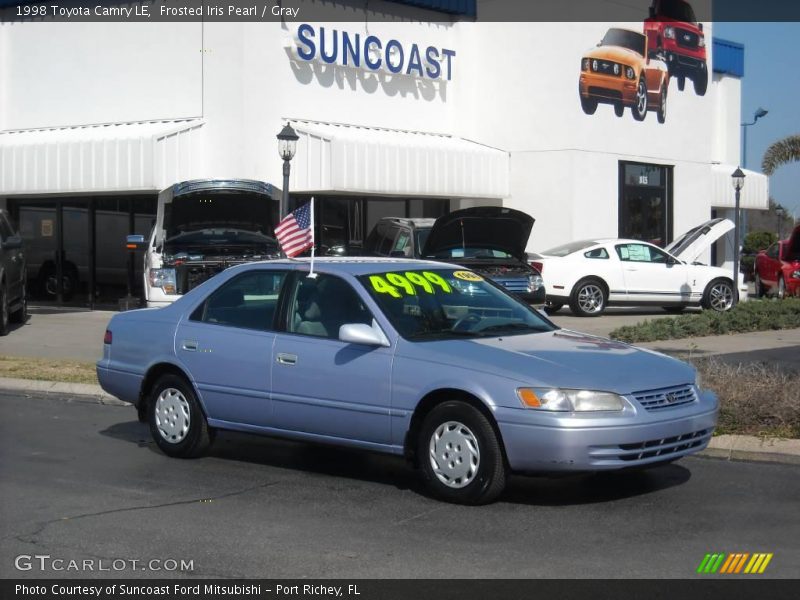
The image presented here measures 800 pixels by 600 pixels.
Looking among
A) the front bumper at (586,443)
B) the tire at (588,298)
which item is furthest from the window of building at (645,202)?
the front bumper at (586,443)

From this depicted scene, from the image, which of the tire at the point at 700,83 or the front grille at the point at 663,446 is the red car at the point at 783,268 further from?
the front grille at the point at 663,446

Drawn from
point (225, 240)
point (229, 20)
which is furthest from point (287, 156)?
point (229, 20)

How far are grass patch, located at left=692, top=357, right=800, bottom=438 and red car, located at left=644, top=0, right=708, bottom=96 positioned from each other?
1873 cm

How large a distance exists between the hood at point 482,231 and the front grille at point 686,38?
1135 cm

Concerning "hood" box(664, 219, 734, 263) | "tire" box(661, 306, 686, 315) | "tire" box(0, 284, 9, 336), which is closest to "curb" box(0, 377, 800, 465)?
"tire" box(0, 284, 9, 336)

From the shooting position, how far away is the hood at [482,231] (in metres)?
18.4

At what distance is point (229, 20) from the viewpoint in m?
21.1

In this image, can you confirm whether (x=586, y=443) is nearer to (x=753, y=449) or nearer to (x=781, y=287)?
(x=753, y=449)

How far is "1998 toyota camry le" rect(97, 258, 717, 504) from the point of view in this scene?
682 cm

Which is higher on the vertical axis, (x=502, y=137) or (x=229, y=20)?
(x=229, y=20)

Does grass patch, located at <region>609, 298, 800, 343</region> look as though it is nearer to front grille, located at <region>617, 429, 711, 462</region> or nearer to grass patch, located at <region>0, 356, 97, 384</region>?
grass patch, located at <region>0, 356, 97, 384</region>

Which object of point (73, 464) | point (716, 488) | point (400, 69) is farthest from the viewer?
point (400, 69)
